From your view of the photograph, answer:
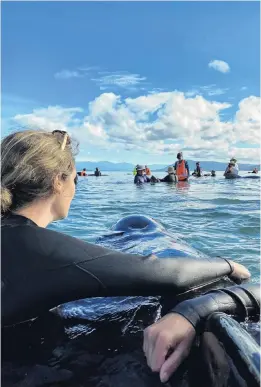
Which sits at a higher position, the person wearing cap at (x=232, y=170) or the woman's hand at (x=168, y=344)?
the person wearing cap at (x=232, y=170)

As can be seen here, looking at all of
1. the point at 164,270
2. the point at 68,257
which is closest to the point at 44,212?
the point at 68,257

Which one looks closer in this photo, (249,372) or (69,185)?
(249,372)

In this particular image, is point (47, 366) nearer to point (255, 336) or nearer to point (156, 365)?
point (156, 365)

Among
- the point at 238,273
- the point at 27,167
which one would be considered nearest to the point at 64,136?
the point at 27,167

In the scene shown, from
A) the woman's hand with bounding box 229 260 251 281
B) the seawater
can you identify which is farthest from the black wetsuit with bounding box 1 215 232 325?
the seawater

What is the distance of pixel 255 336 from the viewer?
1.76 m

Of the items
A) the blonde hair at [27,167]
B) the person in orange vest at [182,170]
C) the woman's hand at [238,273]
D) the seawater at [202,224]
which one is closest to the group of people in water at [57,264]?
the blonde hair at [27,167]

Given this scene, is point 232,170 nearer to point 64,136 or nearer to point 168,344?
point 64,136

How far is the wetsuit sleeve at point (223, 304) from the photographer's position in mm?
1905

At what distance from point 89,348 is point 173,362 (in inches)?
22.3

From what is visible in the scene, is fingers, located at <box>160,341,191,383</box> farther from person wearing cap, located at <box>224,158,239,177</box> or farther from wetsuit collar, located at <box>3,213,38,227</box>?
person wearing cap, located at <box>224,158,239,177</box>

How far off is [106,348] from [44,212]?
34.0 inches

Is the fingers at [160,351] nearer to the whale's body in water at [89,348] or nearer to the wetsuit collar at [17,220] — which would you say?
the whale's body in water at [89,348]

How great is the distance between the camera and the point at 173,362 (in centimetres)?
179
